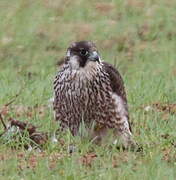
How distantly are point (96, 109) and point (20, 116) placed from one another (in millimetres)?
1103

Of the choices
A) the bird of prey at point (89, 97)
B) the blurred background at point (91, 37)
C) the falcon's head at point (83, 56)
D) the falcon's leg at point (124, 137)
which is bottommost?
the blurred background at point (91, 37)

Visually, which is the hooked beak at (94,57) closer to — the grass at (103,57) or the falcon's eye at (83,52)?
the falcon's eye at (83,52)

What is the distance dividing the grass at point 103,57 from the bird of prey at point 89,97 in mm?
225

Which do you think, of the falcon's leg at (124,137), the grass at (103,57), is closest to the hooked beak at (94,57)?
the falcon's leg at (124,137)

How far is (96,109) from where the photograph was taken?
8.22m

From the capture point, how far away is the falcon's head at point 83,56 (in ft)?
27.4

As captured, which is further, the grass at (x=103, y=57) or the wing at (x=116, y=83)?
the wing at (x=116, y=83)

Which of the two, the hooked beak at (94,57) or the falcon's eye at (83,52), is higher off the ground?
the falcon's eye at (83,52)

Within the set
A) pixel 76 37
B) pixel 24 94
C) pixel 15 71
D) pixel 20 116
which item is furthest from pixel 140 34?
pixel 20 116

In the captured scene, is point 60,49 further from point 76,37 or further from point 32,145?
point 32,145

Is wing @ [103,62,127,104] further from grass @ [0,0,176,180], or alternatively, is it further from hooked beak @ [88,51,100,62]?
grass @ [0,0,176,180]

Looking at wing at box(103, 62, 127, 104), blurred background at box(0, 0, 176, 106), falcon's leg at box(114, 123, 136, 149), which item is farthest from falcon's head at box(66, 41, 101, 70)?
blurred background at box(0, 0, 176, 106)

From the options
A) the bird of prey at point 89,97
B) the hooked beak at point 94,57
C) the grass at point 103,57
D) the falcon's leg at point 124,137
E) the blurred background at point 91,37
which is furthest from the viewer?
the blurred background at point 91,37

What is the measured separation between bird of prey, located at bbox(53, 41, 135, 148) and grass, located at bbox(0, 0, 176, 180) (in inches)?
8.9
